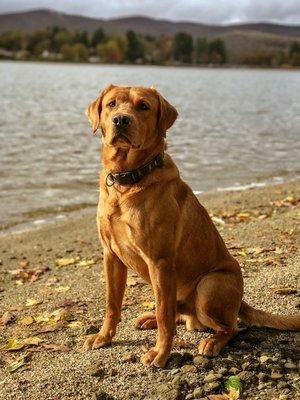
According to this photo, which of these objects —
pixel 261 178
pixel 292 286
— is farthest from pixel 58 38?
pixel 292 286

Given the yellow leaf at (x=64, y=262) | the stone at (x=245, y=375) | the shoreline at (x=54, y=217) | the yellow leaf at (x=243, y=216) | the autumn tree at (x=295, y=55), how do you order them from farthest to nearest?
the autumn tree at (x=295, y=55) < the shoreline at (x=54, y=217) < the yellow leaf at (x=243, y=216) < the yellow leaf at (x=64, y=262) < the stone at (x=245, y=375)

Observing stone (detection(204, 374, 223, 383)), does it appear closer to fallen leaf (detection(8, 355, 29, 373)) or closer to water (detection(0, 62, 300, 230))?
fallen leaf (detection(8, 355, 29, 373))

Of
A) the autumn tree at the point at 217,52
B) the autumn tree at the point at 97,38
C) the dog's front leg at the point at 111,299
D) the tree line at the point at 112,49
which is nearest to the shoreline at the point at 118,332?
the dog's front leg at the point at 111,299

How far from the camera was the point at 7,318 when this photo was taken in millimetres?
5840

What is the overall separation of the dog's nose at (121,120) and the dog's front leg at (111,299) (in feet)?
3.71

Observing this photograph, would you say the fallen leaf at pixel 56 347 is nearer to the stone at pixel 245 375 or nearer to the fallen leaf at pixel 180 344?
the fallen leaf at pixel 180 344

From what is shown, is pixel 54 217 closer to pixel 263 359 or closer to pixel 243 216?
pixel 243 216

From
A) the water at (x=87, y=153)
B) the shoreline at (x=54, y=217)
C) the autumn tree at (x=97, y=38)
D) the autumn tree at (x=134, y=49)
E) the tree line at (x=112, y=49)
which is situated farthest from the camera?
the autumn tree at (x=97, y=38)

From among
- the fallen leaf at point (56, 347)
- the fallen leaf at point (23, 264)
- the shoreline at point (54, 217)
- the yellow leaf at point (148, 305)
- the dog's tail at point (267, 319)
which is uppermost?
the dog's tail at point (267, 319)

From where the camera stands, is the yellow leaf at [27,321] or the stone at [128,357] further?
the yellow leaf at [27,321]

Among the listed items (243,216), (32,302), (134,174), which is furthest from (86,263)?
(134,174)

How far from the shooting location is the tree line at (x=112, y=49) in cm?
14362

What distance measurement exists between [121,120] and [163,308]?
1468 mm

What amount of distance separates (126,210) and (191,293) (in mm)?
976
